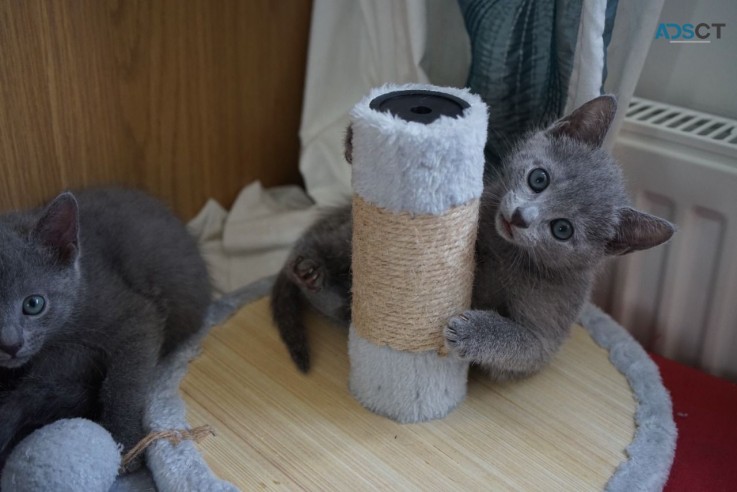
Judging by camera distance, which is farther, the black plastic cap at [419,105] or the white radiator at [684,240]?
the white radiator at [684,240]

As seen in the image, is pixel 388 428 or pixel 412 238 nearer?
pixel 412 238

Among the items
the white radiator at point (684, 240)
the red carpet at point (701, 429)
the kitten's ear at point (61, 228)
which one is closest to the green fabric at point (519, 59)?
the white radiator at point (684, 240)

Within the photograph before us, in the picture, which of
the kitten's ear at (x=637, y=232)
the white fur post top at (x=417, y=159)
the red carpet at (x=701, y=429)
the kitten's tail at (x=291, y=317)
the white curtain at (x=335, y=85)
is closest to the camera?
the white fur post top at (x=417, y=159)

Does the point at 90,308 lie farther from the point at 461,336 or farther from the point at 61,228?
the point at 461,336

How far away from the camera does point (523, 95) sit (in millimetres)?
1454

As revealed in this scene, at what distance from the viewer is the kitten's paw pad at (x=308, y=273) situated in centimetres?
135

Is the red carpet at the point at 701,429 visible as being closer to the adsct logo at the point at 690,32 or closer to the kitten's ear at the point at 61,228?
the adsct logo at the point at 690,32

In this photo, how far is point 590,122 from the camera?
1.23 metres

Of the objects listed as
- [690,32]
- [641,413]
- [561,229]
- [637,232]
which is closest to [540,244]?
[561,229]

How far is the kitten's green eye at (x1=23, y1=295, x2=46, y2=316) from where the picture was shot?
3.79 ft

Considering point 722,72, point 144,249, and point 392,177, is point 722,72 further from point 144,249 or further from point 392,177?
point 144,249

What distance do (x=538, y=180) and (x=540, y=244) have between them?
11 centimetres

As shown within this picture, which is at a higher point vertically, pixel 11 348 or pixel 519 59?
pixel 519 59

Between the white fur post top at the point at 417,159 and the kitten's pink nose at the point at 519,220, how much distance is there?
0.25 ft
